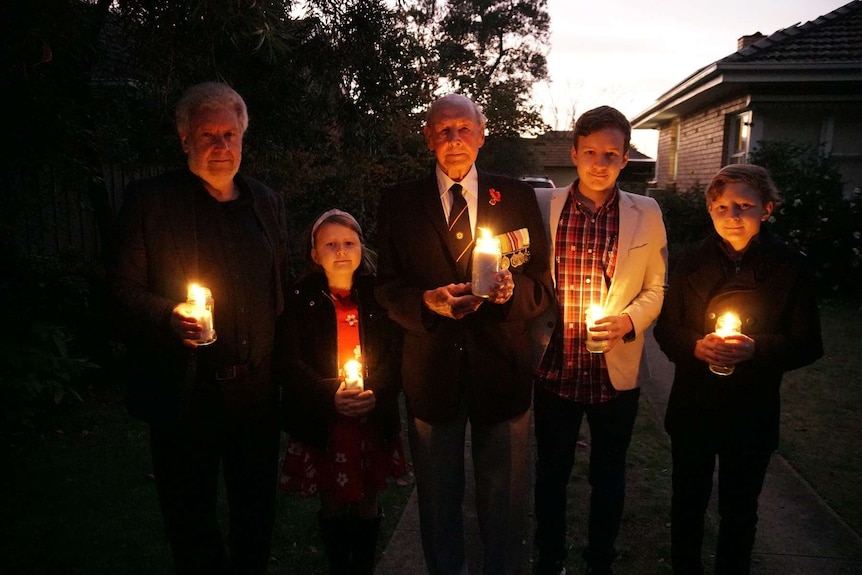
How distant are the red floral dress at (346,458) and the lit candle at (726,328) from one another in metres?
1.54

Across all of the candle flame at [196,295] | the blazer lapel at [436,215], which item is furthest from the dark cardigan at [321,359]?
the candle flame at [196,295]

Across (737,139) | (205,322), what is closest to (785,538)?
(205,322)

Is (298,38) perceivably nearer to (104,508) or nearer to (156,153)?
(156,153)

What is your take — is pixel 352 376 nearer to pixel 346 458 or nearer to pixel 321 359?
pixel 321 359

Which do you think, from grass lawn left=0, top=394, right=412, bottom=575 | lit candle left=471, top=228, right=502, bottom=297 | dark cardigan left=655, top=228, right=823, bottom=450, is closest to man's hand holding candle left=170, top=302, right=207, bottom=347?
lit candle left=471, top=228, right=502, bottom=297

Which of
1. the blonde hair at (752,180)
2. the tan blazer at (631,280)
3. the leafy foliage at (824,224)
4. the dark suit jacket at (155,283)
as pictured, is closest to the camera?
the dark suit jacket at (155,283)

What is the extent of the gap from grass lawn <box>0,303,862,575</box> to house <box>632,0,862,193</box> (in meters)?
9.08

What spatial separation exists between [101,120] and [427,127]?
4436 mm

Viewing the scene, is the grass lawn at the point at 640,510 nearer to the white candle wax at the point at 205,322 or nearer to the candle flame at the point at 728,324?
the candle flame at the point at 728,324

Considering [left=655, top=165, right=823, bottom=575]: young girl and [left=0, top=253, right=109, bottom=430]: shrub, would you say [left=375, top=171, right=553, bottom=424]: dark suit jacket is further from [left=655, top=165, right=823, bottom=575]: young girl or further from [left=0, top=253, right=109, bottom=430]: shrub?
[left=0, top=253, right=109, bottom=430]: shrub

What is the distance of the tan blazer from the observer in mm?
3043

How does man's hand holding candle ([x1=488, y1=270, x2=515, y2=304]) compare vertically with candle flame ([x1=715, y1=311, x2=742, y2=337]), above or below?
above

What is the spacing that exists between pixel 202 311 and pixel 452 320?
3.51 ft

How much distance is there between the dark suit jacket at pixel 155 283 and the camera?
8.26ft
